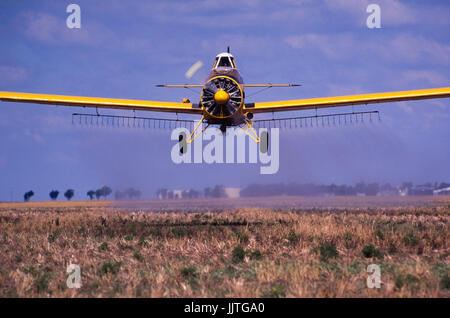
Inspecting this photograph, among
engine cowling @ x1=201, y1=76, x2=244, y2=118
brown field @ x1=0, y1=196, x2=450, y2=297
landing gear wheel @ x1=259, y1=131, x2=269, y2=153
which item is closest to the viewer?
brown field @ x1=0, y1=196, x2=450, y2=297

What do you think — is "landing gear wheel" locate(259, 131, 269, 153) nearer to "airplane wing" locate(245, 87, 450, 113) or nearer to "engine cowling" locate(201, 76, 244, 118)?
"airplane wing" locate(245, 87, 450, 113)

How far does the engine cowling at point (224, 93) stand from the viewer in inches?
1016

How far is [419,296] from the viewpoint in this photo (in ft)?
33.0

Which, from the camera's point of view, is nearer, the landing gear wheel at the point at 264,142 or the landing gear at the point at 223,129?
the landing gear at the point at 223,129

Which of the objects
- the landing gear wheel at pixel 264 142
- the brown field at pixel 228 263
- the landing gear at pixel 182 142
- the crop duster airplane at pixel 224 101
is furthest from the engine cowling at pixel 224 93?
the brown field at pixel 228 263

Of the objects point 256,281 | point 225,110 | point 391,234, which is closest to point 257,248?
point 256,281

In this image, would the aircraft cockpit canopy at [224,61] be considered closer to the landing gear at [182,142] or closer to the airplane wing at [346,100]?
the airplane wing at [346,100]

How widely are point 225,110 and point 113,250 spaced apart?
1160 centimetres

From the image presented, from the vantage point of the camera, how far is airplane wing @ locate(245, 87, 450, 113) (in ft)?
86.7

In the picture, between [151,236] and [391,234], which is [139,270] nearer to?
[151,236]

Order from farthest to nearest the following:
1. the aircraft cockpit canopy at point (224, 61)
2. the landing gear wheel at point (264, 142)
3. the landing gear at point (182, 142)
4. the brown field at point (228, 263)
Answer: the landing gear wheel at point (264, 142)
the landing gear at point (182, 142)
the aircraft cockpit canopy at point (224, 61)
the brown field at point (228, 263)

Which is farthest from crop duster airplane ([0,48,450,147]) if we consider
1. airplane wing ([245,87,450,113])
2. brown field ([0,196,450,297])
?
brown field ([0,196,450,297])

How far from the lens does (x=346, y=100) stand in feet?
91.7

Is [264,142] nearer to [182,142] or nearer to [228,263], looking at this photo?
[182,142]
